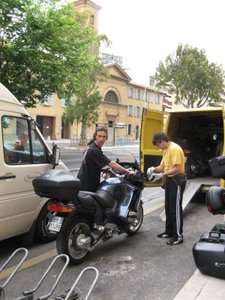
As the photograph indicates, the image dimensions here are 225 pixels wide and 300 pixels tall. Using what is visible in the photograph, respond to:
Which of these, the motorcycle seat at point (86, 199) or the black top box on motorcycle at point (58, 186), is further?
the motorcycle seat at point (86, 199)

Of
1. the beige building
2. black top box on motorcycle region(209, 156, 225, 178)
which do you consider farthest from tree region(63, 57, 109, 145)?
black top box on motorcycle region(209, 156, 225, 178)


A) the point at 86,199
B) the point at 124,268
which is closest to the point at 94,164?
the point at 86,199

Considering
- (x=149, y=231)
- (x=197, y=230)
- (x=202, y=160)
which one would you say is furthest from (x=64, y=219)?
(x=202, y=160)

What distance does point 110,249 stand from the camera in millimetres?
5453

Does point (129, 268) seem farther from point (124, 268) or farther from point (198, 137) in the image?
point (198, 137)

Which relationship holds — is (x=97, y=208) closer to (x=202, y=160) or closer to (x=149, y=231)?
(x=149, y=231)

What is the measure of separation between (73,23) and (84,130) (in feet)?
71.7

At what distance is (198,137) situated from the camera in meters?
11.3

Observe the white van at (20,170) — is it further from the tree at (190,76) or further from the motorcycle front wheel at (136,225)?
the tree at (190,76)

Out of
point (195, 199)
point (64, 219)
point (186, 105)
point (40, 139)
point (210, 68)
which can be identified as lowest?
point (195, 199)

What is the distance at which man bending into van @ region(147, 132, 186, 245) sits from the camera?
226 inches

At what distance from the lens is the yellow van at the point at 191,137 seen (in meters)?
8.84

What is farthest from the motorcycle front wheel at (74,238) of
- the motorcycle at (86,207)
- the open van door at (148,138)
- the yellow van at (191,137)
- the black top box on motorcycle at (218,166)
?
the open van door at (148,138)

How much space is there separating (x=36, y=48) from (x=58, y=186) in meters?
11.2
